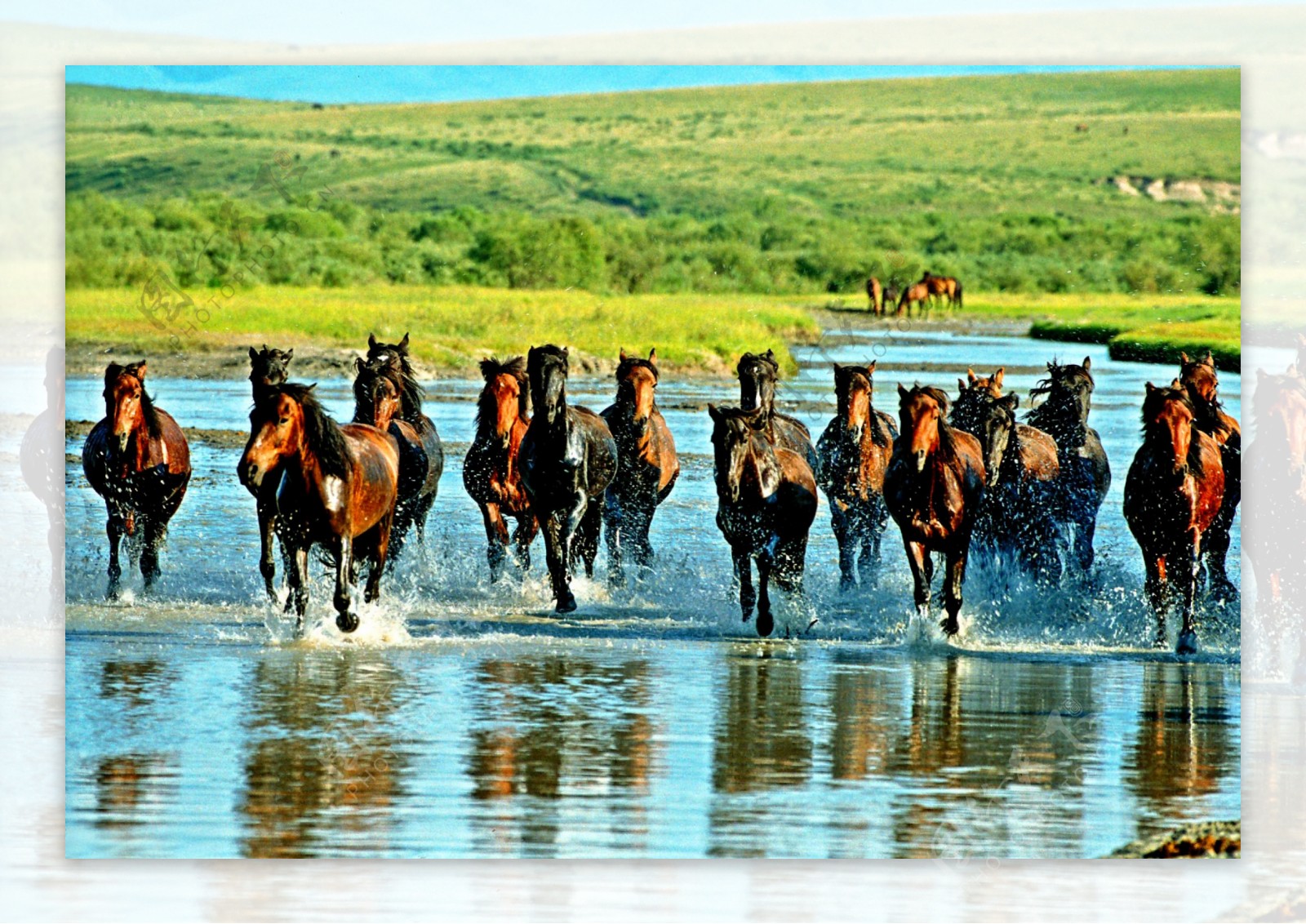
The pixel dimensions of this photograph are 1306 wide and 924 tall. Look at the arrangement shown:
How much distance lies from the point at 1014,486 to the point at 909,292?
1224 millimetres

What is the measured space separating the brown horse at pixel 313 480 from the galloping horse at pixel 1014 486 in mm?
3173

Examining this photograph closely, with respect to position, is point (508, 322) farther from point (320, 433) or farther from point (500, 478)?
Result: point (320, 433)

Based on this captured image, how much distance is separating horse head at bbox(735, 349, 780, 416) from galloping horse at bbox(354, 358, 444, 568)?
5.94 feet

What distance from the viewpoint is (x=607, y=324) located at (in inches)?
483

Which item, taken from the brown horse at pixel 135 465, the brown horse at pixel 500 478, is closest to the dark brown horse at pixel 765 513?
the brown horse at pixel 500 478

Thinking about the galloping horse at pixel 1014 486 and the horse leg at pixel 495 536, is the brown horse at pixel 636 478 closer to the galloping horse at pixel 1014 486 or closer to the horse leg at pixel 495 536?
the horse leg at pixel 495 536

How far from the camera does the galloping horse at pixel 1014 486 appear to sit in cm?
1148

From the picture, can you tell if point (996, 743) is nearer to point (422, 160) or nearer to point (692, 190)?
point (692, 190)

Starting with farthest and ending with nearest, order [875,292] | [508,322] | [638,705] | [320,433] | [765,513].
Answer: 1. [508,322]
2. [875,292]
3. [765,513]
4. [320,433]
5. [638,705]

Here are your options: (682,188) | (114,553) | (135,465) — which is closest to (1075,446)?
(682,188)

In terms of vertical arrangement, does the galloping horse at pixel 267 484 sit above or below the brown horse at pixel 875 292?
below

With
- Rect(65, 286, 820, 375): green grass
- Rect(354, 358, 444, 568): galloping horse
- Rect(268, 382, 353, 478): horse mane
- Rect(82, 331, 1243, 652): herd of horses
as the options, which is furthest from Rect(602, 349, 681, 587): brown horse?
Rect(268, 382, 353, 478): horse mane

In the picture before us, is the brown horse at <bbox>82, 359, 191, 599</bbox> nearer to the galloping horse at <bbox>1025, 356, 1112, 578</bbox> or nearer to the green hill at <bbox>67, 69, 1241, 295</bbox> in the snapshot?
the green hill at <bbox>67, 69, 1241, 295</bbox>

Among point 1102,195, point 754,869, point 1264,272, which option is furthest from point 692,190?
point 754,869
